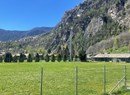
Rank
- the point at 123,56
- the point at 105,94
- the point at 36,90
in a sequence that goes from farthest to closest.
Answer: the point at 123,56, the point at 36,90, the point at 105,94

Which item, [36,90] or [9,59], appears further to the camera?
[9,59]

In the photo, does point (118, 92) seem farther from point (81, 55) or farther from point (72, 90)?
point (81, 55)

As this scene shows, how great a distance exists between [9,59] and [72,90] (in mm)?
96167

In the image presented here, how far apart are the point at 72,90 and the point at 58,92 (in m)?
1.70

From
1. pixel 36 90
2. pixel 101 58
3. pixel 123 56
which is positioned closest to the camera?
pixel 36 90

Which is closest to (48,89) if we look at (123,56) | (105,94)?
(105,94)

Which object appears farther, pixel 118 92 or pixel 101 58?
pixel 101 58

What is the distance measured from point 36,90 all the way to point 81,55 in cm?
10468

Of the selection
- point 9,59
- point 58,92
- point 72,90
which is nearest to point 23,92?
point 58,92

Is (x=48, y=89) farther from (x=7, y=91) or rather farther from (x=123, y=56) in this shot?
(x=123, y=56)

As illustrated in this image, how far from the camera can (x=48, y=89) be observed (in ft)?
83.2

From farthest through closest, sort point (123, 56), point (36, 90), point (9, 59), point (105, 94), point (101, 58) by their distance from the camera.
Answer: point (101, 58)
point (123, 56)
point (9, 59)
point (36, 90)
point (105, 94)

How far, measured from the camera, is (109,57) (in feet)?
544

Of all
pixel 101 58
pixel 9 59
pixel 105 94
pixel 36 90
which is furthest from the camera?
pixel 101 58
